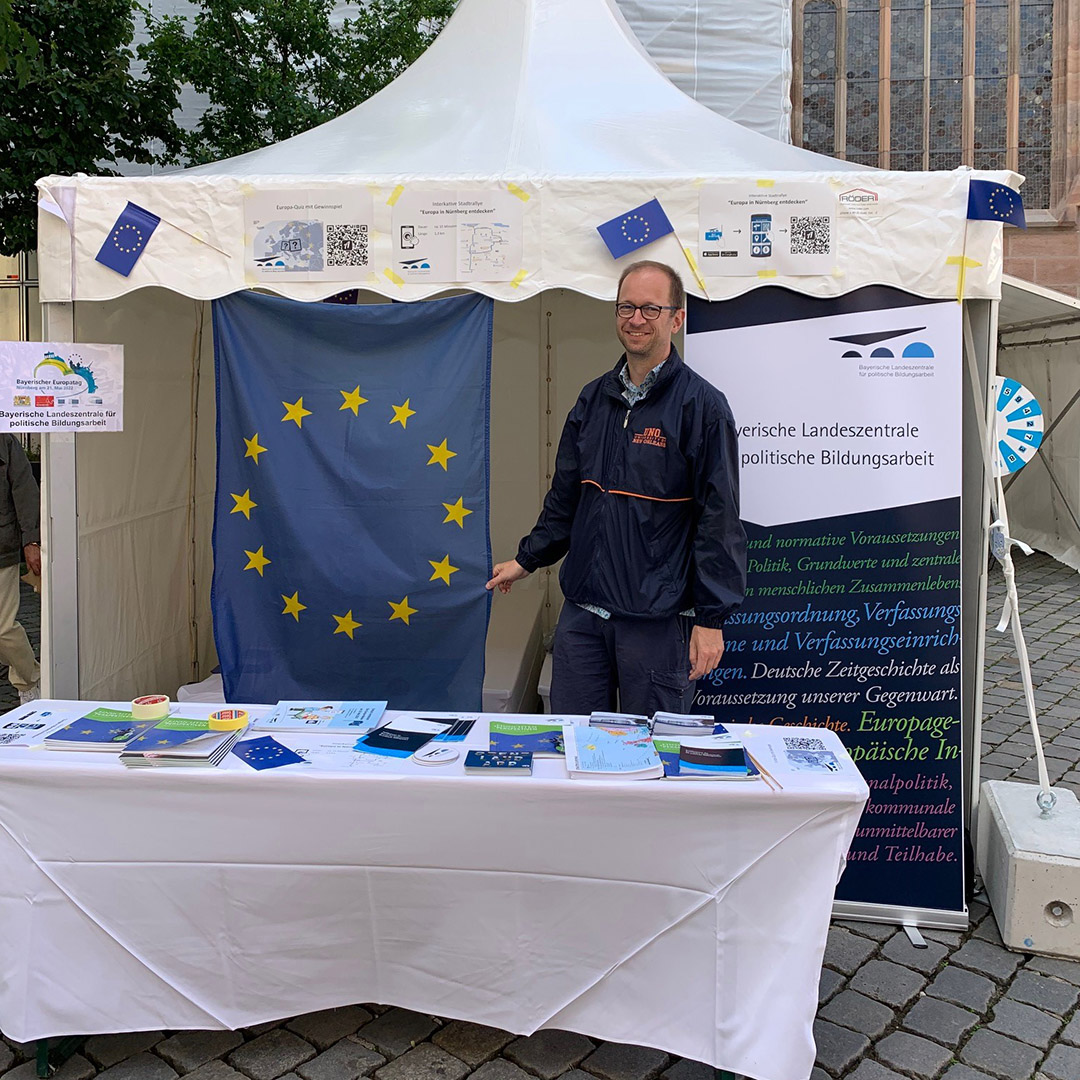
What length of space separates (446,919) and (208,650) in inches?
116

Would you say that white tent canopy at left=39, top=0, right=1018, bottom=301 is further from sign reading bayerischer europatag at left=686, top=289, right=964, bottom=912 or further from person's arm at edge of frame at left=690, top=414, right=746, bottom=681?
person's arm at edge of frame at left=690, top=414, right=746, bottom=681

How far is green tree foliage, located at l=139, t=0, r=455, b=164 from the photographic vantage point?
8031 mm

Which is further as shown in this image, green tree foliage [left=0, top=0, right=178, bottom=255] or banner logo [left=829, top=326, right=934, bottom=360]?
green tree foliage [left=0, top=0, right=178, bottom=255]

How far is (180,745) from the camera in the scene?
2355 millimetres

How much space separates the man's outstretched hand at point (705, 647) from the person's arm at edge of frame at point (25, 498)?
300 centimetres

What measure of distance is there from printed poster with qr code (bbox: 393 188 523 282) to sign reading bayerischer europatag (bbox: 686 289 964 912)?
622mm

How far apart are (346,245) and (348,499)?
2.61 ft

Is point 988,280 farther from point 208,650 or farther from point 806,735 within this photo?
point 208,650

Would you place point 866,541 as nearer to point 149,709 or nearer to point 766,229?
point 766,229

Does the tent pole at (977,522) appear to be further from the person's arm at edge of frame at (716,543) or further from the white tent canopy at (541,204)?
the person's arm at edge of frame at (716,543)

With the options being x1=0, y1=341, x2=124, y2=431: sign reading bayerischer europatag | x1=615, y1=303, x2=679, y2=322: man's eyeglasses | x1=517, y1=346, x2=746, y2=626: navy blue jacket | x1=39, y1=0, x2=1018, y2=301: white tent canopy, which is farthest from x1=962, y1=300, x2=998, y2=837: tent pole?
x1=0, y1=341, x2=124, y2=431: sign reading bayerischer europatag

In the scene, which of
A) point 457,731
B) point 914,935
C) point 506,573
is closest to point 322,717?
point 457,731

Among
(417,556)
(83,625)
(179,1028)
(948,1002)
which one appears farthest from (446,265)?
(948,1002)

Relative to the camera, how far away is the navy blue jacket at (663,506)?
2754 millimetres
